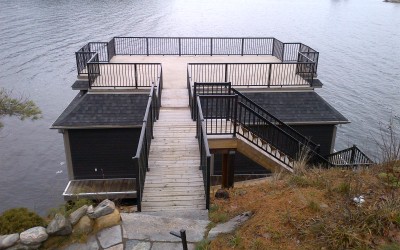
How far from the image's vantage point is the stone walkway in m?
6.35

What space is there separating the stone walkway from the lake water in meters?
16.1

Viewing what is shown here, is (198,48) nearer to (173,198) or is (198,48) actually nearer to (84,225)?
(173,198)

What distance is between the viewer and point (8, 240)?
613 centimetres

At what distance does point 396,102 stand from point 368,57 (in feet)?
39.4

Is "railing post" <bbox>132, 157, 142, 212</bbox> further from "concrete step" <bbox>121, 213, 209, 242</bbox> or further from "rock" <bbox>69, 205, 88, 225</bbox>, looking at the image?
"rock" <bbox>69, 205, 88, 225</bbox>

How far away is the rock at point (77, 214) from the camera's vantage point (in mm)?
6555

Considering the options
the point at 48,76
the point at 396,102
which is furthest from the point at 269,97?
the point at 48,76

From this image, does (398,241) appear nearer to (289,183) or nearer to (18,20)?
(289,183)

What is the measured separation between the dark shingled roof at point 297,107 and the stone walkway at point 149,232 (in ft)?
28.2

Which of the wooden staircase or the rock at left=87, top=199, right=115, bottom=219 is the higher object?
the rock at left=87, top=199, right=115, bottom=219

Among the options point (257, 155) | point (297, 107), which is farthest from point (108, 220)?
point (297, 107)

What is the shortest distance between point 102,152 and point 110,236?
9.43 meters

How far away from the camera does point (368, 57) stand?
4275 centimetres

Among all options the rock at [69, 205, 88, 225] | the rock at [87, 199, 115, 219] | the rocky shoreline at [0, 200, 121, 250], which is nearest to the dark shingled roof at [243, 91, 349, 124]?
the rock at [87, 199, 115, 219]
